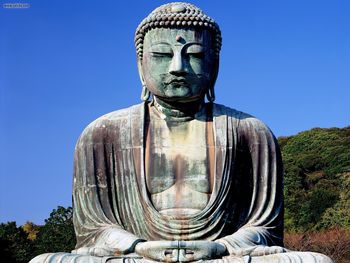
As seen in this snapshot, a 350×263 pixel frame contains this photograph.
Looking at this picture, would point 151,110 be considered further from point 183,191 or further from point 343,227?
point 343,227

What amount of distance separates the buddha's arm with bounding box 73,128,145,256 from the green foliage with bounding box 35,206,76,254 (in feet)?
67.5

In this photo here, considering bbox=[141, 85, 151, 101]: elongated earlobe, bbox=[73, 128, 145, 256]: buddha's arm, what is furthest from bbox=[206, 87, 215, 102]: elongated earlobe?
bbox=[73, 128, 145, 256]: buddha's arm

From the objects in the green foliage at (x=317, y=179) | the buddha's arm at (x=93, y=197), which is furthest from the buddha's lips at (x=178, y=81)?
the green foliage at (x=317, y=179)

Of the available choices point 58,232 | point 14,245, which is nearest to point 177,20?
point 58,232

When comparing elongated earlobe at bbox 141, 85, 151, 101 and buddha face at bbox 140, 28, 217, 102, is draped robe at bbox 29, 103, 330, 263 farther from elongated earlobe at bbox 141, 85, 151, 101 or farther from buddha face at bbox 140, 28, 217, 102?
buddha face at bbox 140, 28, 217, 102

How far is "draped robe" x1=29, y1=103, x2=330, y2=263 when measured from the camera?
8461mm

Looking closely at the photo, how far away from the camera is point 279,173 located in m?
9.07

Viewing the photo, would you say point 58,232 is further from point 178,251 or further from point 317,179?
point 317,179

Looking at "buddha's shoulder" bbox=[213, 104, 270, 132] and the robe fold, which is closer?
the robe fold

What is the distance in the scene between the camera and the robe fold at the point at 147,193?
846 cm

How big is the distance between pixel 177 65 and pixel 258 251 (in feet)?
7.03

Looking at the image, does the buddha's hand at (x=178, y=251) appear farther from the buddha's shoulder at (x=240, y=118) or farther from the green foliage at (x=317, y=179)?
the green foliage at (x=317, y=179)

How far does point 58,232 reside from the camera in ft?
98.1

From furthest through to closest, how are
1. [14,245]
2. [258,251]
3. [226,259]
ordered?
1. [14,245]
2. [258,251]
3. [226,259]
